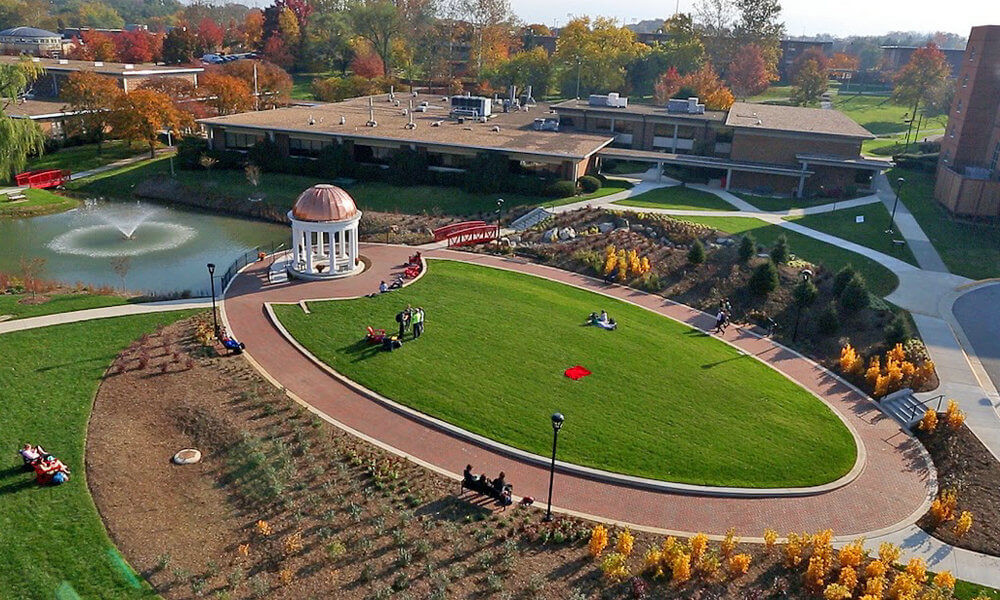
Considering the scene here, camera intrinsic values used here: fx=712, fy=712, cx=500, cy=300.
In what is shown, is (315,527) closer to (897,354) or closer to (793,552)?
(793,552)

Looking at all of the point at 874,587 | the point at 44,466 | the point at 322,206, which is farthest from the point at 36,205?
the point at 874,587

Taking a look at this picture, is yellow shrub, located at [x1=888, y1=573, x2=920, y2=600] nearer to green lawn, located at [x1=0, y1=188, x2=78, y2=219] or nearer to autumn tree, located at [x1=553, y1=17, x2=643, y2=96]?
green lawn, located at [x1=0, y1=188, x2=78, y2=219]

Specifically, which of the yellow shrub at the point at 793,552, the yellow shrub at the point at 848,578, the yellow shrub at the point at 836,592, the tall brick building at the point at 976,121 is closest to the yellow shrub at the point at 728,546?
the yellow shrub at the point at 793,552

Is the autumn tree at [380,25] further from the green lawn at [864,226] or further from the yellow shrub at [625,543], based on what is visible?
the yellow shrub at [625,543]

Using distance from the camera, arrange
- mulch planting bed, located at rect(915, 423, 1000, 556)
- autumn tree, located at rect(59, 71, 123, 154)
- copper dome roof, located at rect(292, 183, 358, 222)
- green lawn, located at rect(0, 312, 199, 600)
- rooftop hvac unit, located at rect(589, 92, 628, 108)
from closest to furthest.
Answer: green lawn, located at rect(0, 312, 199, 600) → mulch planting bed, located at rect(915, 423, 1000, 556) → copper dome roof, located at rect(292, 183, 358, 222) → autumn tree, located at rect(59, 71, 123, 154) → rooftop hvac unit, located at rect(589, 92, 628, 108)

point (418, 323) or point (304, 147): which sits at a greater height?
point (304, 147)

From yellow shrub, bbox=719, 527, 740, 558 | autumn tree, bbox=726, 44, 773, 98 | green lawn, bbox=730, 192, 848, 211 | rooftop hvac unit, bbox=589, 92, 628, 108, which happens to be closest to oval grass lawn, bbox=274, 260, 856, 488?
yellow shrub, bbox=719, 527, 740, 558
